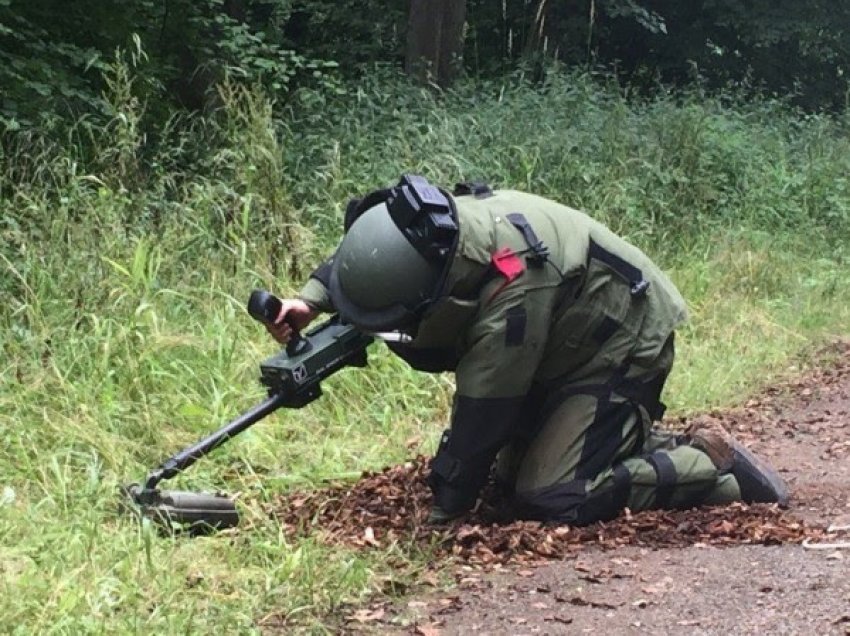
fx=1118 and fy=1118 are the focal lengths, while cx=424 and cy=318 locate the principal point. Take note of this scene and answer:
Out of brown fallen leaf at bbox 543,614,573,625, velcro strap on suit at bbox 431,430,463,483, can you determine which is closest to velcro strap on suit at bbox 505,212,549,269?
velcro strap on suit at bbox 431,430,463,483

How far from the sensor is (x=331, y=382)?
4875 mm

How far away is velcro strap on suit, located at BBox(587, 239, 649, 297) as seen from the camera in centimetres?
367

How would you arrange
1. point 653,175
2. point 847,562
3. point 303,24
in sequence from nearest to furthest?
point 847,562, point 653,175, point 303,24

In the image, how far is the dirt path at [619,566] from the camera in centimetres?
275

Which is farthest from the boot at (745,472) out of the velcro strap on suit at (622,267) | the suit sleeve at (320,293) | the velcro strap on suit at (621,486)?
the suit sleeve at (320,293)

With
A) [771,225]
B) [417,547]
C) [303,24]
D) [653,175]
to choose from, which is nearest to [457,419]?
[417,547]

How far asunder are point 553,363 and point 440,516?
0.62 m

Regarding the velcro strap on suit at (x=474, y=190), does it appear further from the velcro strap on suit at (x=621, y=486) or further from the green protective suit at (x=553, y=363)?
the velcro strap on suit at (x=621, y=486)

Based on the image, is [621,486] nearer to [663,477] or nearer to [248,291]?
[663,477]

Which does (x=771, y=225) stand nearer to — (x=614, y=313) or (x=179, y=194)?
(x=179, y=194)

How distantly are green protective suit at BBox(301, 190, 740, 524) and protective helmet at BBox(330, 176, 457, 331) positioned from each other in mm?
59

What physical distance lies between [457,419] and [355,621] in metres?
0.84

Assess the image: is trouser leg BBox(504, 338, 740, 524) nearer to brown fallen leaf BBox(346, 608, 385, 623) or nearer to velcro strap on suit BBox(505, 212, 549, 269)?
velcro strap on suit BBox(505, 212, 549, 269)

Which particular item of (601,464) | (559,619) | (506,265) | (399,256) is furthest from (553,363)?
(559,619)
